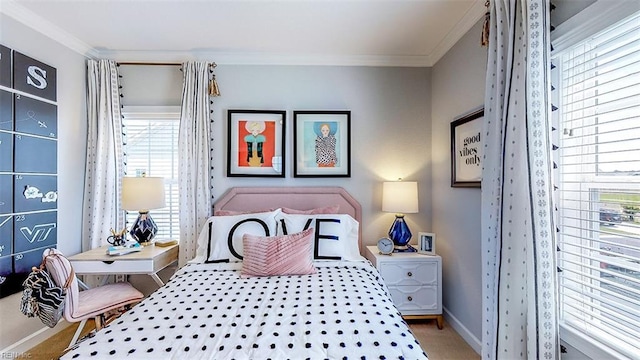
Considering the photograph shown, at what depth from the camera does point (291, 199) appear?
2.77m

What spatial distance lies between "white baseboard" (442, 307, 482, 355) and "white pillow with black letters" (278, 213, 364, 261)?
1009mm

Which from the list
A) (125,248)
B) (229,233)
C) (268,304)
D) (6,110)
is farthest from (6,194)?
(268,304)

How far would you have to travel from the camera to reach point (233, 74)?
280 cm

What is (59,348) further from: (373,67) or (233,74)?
(373,67)

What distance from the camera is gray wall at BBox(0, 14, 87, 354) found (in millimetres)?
2049

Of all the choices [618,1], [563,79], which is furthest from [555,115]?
[618,1]

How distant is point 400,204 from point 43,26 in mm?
3364

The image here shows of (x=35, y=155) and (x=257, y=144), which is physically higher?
(x=257, y=144)

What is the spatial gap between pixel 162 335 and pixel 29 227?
1879mm

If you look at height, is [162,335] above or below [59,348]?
above

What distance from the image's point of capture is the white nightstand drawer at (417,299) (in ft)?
7.86

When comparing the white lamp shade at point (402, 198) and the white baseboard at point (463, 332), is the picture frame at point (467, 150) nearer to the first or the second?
the white lamp shade at point (402, 198)

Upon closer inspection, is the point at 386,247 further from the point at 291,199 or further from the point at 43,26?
the point at 43,26

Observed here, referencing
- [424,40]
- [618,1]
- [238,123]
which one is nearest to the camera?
[618,1]
